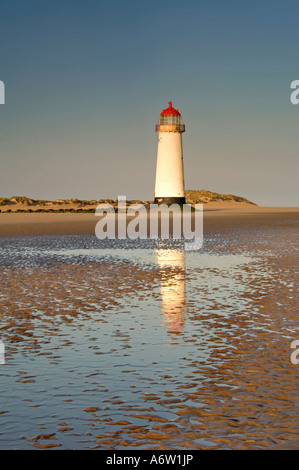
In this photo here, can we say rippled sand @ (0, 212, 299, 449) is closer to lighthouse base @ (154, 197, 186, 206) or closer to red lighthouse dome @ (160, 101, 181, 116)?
lighthouse base @ (154, 197, 186, 206)

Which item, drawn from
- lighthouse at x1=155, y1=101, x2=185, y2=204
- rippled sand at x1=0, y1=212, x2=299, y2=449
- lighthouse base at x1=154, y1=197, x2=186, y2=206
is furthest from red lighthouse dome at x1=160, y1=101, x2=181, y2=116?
rippled sand at x1=0, y1=212, x2=299, y2=449

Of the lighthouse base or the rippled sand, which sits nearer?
the rippled sand

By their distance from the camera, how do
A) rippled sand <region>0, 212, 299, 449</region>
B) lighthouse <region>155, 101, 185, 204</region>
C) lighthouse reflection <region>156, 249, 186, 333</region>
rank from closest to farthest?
1. rippled sand <region>0, 212, 299, 449</region>
2. lighthouse reflection <region>156, 249, 186, 333</region>
3. lighthouse <region>155, 101, 185, 204</region>

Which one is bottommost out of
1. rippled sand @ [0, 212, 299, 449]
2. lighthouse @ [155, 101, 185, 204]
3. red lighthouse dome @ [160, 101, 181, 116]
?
rippled sand @ [0, 212, 299, 449]

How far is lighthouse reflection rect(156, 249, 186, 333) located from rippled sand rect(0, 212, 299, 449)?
0.03m

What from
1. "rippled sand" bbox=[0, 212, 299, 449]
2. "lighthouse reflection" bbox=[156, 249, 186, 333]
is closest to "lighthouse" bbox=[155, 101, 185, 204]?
"lighthouse reflection" bbox=[156, 249, 186, 333]

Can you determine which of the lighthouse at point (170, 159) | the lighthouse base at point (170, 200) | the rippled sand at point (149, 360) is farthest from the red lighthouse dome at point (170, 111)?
the rippled sand at point (149, 360)

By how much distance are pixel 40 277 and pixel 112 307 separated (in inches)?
177

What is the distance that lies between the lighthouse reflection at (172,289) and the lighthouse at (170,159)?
128 feet

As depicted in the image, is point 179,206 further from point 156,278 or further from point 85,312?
point 85,312

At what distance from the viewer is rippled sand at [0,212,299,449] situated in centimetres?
519

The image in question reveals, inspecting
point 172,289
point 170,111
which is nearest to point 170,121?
point 170,111

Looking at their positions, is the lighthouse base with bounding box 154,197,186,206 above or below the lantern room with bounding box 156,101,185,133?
below

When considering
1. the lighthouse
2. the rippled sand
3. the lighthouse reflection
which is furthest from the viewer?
the lighthouse
